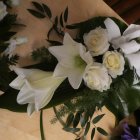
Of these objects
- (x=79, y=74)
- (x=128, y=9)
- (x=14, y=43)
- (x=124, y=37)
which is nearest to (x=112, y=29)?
(x=124, y=37)

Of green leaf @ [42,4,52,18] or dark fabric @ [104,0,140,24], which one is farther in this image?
dark fabric @ [104,0,140,24]

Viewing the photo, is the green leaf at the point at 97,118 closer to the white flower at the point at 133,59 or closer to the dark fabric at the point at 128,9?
the white flower at the point at 133,59

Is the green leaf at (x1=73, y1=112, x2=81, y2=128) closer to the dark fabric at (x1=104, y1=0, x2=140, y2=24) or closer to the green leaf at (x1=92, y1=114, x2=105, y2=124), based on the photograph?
the green leaf at (x1=92, y1=114, x2=105, y2=124)

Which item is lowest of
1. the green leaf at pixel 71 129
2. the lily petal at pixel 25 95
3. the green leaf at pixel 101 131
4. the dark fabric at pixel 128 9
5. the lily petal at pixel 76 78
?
the green leaf at pixel 101 131

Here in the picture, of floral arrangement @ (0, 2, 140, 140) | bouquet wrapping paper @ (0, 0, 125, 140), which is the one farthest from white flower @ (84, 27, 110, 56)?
bouquet wrapping paper @ (0, 0, 125, 140)

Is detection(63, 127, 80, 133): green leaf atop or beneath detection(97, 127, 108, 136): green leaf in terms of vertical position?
atop

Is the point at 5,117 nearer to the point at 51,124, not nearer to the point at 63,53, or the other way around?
the point at 51,124

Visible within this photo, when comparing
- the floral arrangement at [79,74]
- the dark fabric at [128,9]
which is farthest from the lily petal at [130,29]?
the dark fabric at [128,9]
